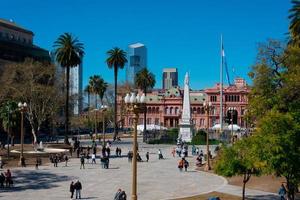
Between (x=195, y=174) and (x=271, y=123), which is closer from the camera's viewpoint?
(x=271, y=123)

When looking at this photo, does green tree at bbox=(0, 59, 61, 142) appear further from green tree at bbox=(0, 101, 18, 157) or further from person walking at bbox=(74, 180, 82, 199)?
person walking at bbox=(74, 180, 82, 199)

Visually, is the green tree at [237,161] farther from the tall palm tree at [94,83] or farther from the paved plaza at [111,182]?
the tall palm tree at [94,83]

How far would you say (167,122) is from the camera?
171000 mm

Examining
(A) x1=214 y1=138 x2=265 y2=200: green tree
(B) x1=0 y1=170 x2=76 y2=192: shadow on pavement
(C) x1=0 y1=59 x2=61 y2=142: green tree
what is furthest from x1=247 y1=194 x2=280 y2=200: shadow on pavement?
(C) x1=0 y1=59 x2=61 y2=142: green tree

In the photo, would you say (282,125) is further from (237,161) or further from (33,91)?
(33,91)

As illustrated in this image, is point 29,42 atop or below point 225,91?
atop

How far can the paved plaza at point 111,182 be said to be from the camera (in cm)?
3541

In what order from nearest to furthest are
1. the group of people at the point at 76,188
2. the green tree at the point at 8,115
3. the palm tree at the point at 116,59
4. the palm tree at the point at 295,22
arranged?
the group of people at the point at 76,188, the palm tree at the point at 295,22, the green tree at the point at 8,115, the palm tree at the point at 116,59

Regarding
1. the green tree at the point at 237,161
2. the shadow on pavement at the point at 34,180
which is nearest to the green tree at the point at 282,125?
the green tree at the point at 237,161

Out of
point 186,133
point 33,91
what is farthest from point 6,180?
point 186,133

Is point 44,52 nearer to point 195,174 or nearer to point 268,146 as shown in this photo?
point 195,174

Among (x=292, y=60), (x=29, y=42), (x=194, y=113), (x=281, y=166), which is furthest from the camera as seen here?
(x=194, y=113)

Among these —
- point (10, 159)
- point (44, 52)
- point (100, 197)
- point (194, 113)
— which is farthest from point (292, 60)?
point (194, 113)

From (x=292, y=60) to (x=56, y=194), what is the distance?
20161mm
